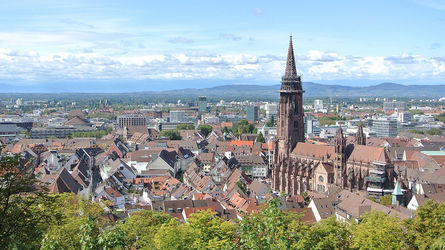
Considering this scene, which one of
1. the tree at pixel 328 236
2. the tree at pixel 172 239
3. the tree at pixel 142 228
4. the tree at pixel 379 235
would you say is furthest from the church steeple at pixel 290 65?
the tree at pixel 172 239

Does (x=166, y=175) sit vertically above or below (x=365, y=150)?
below

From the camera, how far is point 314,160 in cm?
9425

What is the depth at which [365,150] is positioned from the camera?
276 ft

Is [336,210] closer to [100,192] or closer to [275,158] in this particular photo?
[100,192]

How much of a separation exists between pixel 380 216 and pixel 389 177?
39.5 m

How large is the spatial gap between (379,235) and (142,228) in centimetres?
1961

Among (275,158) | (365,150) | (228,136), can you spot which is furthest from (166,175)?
(228,136)

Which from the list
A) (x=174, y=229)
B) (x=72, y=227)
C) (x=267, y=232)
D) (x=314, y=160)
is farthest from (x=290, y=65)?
(x=267, y=232)

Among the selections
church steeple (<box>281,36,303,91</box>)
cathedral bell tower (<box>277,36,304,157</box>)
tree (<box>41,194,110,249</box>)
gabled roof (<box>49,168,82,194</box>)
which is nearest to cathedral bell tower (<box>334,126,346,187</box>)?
cathedral bell tower (<box>277,36,304,157</box>)

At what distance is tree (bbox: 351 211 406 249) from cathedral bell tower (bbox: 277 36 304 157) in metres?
61.1

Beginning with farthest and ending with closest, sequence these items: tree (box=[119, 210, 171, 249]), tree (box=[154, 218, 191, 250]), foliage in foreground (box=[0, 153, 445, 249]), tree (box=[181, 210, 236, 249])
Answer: tree (box=[119, 210, 171, 249])
tree (box=[181, 210, 236, 249])
tree (box=[154, 218, 191, 250])
foliage in foreground (box=[0, 153, 445, 249])

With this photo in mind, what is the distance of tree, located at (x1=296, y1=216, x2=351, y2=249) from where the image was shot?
3450 centimetres

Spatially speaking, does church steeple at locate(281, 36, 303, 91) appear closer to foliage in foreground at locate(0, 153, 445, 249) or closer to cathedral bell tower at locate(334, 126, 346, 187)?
cathedral bell tower at locate(334, 126, 346, 187)

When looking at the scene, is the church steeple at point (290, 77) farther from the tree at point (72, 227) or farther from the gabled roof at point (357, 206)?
the tree at point (72, 227)
